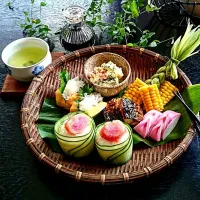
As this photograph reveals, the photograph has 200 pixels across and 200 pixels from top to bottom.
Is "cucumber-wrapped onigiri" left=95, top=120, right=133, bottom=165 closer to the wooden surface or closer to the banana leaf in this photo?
the banana leaf

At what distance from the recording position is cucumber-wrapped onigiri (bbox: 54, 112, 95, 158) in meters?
1.17

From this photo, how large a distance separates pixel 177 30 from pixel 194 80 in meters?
0.35

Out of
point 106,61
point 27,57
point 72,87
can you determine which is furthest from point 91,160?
point 27,57

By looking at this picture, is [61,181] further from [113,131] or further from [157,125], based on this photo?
[157,125]

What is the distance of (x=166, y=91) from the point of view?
4.54ft

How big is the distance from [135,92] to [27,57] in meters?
0.50

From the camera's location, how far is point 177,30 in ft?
5.71

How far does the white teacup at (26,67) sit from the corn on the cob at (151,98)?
421 mm

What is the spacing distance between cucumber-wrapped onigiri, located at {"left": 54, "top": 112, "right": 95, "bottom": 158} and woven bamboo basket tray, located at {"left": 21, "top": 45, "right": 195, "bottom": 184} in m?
0.04

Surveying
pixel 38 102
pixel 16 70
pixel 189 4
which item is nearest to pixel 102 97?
pixel 38 102

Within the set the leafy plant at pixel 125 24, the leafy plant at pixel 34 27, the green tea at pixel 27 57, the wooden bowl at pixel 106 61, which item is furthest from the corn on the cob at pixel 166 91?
the leafy plant at pixel 34 27

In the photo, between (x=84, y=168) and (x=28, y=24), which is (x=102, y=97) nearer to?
(x=84, y=168)

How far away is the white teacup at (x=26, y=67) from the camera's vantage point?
144cm

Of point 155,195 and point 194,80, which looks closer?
point 155,195
